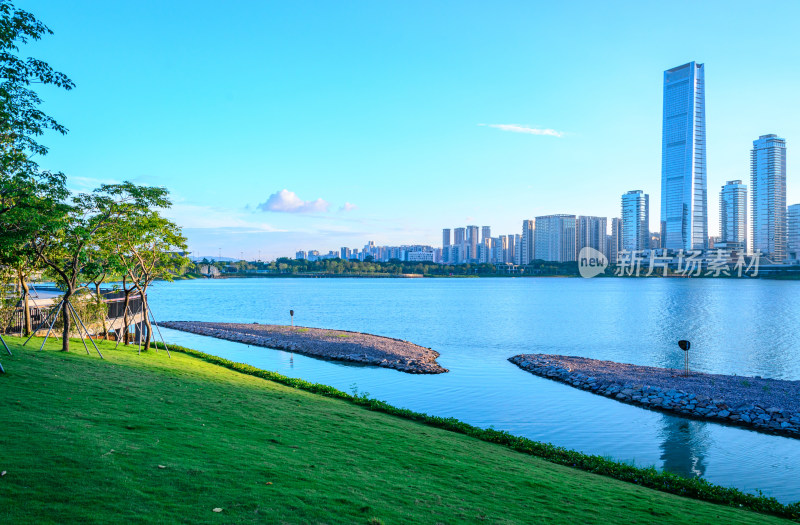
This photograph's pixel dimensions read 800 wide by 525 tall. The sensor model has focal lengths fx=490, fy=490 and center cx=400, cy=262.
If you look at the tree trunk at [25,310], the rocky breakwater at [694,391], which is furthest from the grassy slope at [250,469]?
the rocky breakwater at [694,391]

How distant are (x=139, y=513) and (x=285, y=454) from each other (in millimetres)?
3383

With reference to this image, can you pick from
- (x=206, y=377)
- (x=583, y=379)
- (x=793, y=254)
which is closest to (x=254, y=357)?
(x=206, y=377)

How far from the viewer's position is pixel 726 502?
9.36 m

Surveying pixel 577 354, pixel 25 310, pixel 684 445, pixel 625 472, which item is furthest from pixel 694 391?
pixel 25 310

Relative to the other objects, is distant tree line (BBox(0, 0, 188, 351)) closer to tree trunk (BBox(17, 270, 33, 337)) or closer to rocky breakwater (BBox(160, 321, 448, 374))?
tree trunk (BBox(17, 270, 33, 337))

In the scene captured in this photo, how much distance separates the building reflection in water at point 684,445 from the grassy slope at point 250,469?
4.35 metres

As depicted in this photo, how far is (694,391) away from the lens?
20.6 m

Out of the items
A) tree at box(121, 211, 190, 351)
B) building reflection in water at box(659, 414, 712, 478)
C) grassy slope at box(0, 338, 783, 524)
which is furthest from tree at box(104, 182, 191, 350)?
building reflection in water at box(659, 414, 712, 478)

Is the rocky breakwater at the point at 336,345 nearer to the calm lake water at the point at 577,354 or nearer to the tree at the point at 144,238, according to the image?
the calm lake water at the point at 577,354

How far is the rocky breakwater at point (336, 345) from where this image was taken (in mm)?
27681

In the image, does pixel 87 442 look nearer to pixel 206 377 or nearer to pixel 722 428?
pixel 206 377

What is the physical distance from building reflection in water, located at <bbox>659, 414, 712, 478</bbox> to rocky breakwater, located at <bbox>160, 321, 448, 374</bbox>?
454 inches

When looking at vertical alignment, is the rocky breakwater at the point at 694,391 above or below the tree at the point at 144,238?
below

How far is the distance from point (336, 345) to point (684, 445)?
21.7 m
